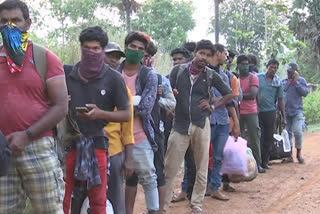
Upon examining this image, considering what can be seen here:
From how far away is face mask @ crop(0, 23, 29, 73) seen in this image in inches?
121

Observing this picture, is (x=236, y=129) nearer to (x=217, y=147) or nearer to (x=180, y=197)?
(x=217, y=147)

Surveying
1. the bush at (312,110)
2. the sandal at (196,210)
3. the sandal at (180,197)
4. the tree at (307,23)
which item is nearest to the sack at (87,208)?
the sandal at (196,210)

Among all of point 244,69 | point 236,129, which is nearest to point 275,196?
point 236,129

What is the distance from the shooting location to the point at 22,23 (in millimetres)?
3178

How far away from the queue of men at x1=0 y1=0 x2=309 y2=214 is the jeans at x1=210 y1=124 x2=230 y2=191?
1.00 ft

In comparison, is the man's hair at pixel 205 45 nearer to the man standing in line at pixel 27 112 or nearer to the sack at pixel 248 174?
the sack at pixel 248 174

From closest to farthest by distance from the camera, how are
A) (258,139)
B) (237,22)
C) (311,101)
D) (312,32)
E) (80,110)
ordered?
(80,110) < (258,139) < (311,101) < (312,32) < (237,22)

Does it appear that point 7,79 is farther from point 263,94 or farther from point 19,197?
point 263,94

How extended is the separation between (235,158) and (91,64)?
3669 millimetres

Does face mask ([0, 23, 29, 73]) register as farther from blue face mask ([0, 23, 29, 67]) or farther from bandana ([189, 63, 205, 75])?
bandana ([189, 63, 205, 75])

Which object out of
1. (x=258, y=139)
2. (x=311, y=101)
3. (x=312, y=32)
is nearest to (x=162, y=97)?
(x=258, y=139)

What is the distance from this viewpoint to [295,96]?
10.1 m

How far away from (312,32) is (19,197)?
23.1 m

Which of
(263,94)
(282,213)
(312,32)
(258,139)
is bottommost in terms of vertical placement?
(282,213)
